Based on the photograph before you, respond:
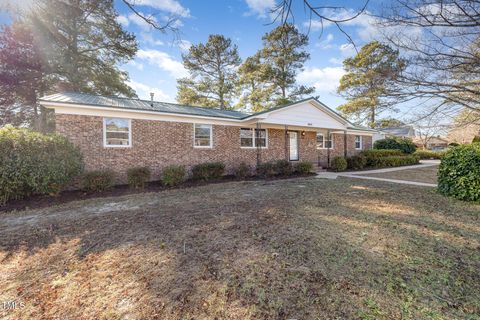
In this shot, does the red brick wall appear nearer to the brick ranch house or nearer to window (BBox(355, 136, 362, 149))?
the brick ranch house

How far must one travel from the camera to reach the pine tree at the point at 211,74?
2411 centimetres

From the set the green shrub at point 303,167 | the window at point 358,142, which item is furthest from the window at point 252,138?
the window at point 358,142

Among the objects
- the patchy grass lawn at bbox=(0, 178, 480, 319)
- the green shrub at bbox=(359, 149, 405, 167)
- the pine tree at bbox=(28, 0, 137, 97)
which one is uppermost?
the pine tree at bbox=(28, 0, 137, 97)

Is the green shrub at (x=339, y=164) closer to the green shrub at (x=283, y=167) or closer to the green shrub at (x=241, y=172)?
the green shrub at (x=283, y=167)

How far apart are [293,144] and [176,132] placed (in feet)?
27.0

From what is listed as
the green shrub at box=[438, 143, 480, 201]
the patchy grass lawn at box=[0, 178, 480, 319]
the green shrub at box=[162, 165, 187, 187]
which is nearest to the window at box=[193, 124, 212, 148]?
the green shrub at box=[162, 165, 187, 187]

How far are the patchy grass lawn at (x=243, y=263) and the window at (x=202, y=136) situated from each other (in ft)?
20.3

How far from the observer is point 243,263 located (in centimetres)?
294

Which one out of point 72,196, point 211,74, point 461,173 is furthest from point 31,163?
point 211,74

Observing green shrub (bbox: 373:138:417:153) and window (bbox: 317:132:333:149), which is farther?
green shrub (bbox: 373:138:417:153)

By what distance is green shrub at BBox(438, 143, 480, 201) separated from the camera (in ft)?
20.4

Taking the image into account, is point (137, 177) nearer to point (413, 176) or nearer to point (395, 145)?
point (413, 176)

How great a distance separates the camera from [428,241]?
12.0 ft

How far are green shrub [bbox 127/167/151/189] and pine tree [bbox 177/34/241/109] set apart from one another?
56.3 feet
